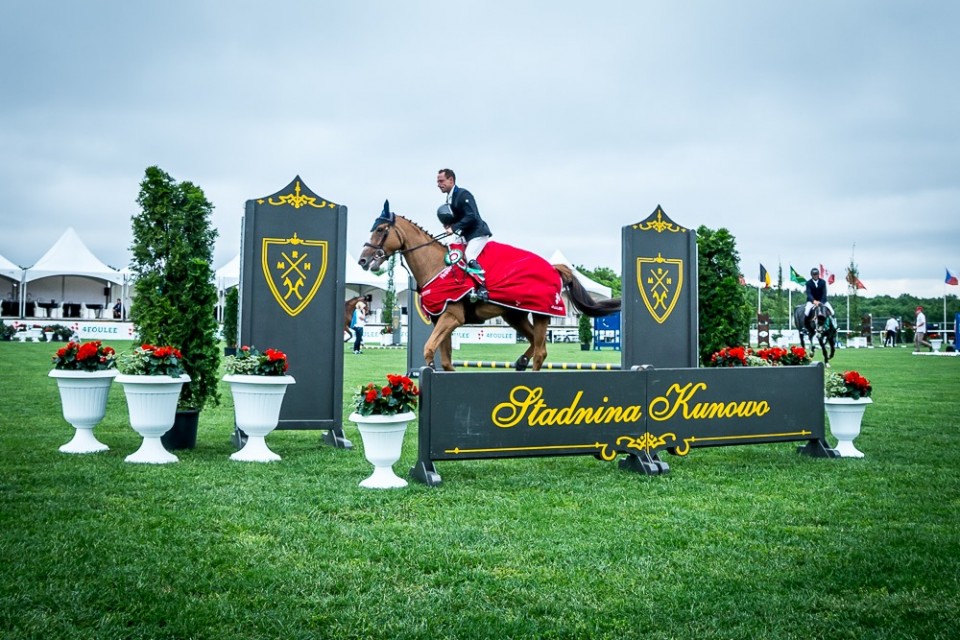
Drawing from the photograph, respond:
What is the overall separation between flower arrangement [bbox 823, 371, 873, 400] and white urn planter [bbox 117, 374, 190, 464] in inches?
253

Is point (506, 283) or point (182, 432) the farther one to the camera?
point (506, 283)

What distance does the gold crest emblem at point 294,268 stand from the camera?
344 inches

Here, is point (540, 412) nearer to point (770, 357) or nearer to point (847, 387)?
point (847, 387)

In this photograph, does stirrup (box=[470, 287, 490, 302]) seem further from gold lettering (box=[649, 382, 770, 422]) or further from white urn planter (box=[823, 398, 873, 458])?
white urn planter (box=[823, 398, 873, 458])

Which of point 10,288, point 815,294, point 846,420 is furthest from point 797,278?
point 10,288

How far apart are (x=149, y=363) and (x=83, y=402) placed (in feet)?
3.27

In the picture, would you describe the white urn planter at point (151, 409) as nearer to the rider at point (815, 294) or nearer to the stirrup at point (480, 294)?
the stirrup at point (480, 294)

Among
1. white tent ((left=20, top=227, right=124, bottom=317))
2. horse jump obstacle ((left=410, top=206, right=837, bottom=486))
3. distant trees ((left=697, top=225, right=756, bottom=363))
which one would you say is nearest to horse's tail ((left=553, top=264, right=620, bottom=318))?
distant trees ((left=697, top=225, right=756, bottom=363))

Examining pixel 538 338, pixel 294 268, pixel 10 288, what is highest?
pixel 10 288

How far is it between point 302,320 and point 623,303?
4.10 meters

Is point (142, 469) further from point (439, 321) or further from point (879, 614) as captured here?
point (879, 614)

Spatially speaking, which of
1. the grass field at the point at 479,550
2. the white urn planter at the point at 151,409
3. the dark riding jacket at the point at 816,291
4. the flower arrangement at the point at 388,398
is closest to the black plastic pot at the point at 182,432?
the grass field at the point at 479,550

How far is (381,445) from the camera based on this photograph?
624cm

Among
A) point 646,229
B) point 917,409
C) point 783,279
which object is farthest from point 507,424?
point 783,279
